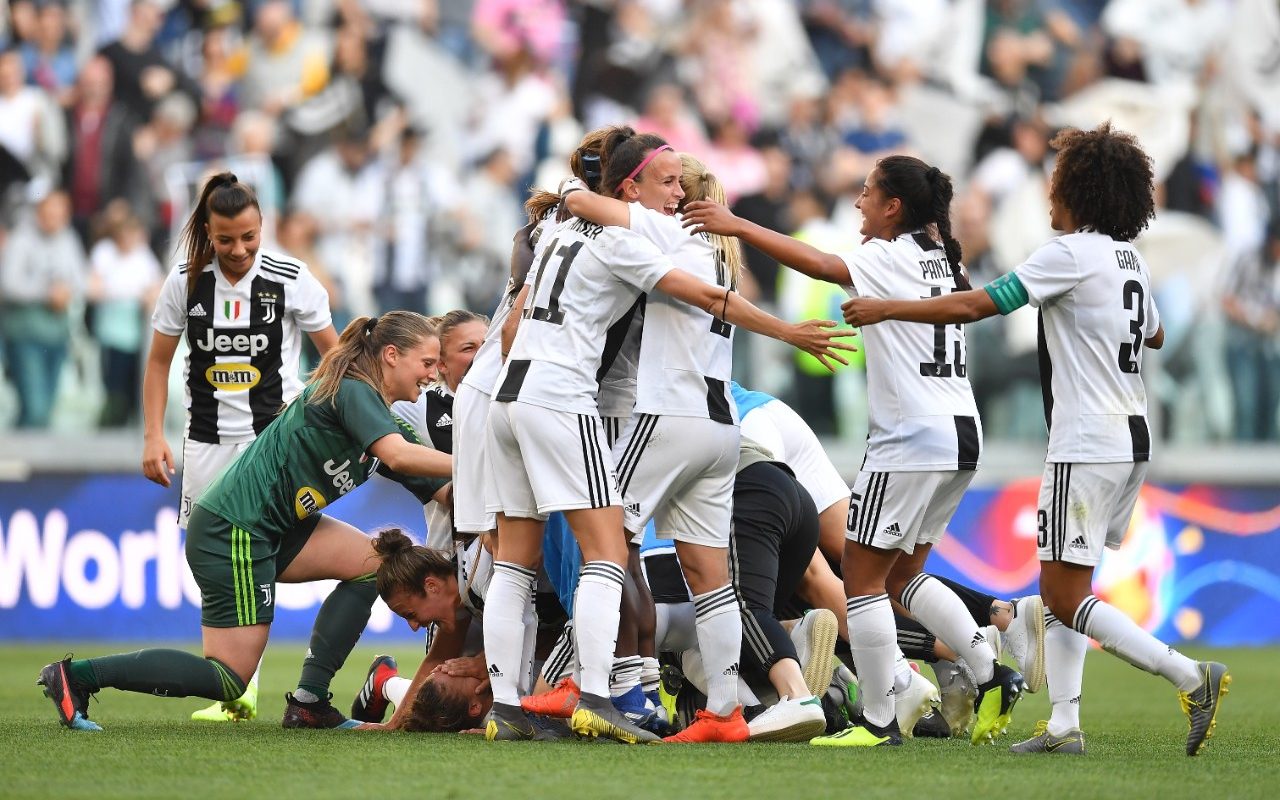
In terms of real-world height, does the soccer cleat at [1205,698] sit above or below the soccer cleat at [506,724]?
above

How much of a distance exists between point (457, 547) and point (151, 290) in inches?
229

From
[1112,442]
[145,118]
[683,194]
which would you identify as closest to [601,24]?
[145,118]

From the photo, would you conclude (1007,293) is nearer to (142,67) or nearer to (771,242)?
(771,242)

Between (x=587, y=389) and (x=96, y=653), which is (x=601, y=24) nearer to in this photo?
(x=96, y=653)

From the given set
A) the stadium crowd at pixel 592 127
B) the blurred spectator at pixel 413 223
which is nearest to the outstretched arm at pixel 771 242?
the stadium crowd at pixel 592 127

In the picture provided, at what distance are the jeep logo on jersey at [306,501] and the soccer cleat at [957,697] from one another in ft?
7.85

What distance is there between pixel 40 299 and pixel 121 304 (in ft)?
1.89

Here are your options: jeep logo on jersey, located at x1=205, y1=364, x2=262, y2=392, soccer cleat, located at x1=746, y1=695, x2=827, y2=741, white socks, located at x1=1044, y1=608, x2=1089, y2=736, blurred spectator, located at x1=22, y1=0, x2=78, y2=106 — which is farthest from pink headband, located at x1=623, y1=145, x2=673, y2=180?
blurred spectator, located at x1=22, y1=0, x2=78, y2=106

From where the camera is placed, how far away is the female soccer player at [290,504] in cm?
575

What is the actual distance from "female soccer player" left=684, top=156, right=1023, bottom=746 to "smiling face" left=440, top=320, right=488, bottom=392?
1495mm

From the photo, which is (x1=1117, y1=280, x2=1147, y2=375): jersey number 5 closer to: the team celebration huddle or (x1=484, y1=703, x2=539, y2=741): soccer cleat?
the team celebration huddle

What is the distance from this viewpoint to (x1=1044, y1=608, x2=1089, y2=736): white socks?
17.0 feet

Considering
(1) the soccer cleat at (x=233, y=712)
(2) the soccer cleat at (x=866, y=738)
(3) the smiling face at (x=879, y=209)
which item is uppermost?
(3) the smiling face at (x=879, y=209)

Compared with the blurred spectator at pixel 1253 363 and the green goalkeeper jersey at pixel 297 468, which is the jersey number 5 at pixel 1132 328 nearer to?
the green goalkeeper jersey at pixel 297 468
